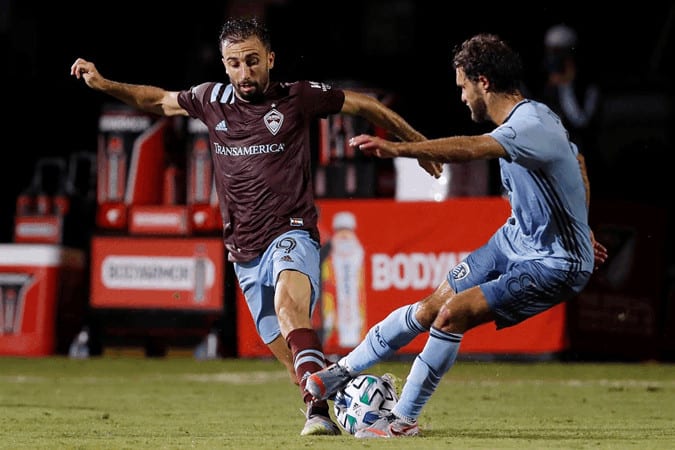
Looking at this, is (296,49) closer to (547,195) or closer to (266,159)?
(266,159)

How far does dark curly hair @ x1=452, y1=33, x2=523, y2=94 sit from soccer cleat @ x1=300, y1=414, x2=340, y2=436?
6.07 ft

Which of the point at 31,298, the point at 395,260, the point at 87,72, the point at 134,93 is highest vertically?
the point at 87,72

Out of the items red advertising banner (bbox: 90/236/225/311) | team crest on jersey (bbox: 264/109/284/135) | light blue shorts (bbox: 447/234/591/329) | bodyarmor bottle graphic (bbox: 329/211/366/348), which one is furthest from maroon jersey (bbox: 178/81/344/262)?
red advertising banner (bbox: 90/236/225/311)

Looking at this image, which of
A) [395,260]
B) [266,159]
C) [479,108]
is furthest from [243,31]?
[395,260]

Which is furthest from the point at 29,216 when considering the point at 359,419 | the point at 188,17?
the point at 359,419

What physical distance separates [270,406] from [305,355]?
2479 mm

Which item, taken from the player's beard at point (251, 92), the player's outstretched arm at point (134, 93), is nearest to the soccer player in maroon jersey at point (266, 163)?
the player's beard at point (251, 92)

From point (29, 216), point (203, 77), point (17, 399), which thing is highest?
point (203, 77)

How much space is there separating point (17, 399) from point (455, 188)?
5.25 m

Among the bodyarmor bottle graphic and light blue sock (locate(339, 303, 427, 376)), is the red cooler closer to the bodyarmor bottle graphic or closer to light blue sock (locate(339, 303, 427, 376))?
the bodyarmor bottle graphic

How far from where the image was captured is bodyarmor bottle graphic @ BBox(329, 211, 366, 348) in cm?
Result: 1361

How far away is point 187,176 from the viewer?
51.0 ft

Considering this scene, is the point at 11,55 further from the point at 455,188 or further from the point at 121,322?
the point at 455,188

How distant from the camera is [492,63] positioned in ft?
24.3
